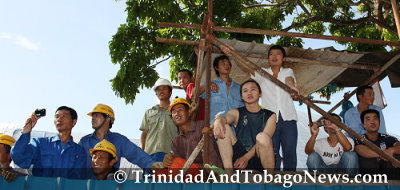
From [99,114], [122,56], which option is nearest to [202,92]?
[99,114]

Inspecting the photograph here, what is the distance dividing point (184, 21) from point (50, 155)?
5149 mm

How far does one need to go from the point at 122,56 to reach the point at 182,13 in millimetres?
1634

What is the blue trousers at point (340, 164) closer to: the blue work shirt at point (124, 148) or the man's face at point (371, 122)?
the man's face at point (371, 122)

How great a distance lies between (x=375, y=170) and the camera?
14.4 ft

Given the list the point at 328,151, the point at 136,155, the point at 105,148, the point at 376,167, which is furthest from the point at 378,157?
the point at 105,148

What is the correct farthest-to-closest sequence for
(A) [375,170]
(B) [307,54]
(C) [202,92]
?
(B) [307,54] < (C) [202,92] < (A) [375,170]

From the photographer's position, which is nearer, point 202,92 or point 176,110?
point 176,110

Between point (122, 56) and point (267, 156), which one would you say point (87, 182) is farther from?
point (122, 56)

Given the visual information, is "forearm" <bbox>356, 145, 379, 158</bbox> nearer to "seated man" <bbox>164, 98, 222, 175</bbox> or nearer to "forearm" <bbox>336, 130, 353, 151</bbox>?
"forearm" <bbox>336, 130, 353, 151</bbox>

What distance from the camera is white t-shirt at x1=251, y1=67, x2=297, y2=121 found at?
4461mm

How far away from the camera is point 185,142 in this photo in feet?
14.0

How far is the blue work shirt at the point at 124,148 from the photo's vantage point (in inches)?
175

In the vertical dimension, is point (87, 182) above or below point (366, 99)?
below

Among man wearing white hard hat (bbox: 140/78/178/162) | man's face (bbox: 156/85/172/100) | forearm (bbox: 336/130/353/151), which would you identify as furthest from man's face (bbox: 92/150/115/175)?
forearm (bbox: 336/130/353/151)
